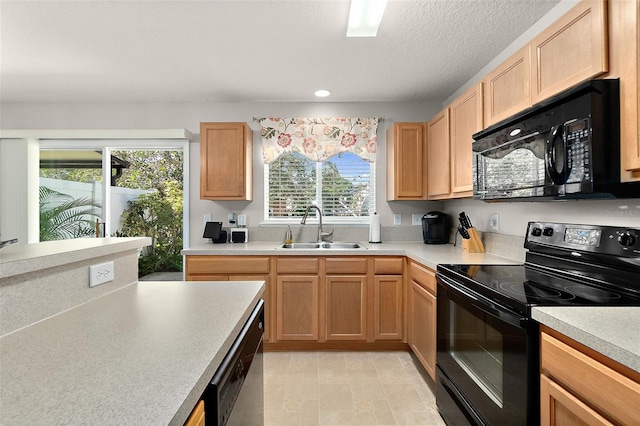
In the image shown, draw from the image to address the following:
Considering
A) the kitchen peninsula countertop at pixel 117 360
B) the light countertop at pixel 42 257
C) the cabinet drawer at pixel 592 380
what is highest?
Answer: the light countertop at pixel 42 257

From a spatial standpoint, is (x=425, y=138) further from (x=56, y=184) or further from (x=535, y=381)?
(x=56, y=184)

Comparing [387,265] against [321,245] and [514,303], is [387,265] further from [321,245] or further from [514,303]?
[514,303]

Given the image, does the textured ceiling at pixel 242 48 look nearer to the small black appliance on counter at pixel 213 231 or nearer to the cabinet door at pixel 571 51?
the cabinet door at pixel 571 51

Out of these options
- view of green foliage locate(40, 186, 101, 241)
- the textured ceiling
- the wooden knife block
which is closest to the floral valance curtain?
the textured ceiling

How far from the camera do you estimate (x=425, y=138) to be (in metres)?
3.07

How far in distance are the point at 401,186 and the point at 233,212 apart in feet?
5.60

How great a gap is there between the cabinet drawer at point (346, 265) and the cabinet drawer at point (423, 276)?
0.40 m

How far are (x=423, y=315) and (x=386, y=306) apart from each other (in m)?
0.47

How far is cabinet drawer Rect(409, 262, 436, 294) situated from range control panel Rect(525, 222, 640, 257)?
58 centimetres

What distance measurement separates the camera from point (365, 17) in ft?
6.13

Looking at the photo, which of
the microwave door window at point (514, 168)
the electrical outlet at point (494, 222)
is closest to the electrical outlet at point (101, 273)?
the microwave door window at point (514, 168)

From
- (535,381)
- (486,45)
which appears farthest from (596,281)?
(486,45)

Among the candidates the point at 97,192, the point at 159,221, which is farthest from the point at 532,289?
the point at 97,192

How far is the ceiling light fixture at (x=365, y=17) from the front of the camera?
5.74 feet
